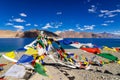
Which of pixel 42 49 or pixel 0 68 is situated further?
pixel 0 68

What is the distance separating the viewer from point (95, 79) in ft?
39.4

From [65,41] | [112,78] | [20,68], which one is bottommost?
[112,78]

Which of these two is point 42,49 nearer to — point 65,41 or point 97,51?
point 65,41

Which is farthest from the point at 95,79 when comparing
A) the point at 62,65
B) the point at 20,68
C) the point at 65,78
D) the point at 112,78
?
the point at 20,68

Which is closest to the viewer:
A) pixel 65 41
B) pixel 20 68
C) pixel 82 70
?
pixel 20 68

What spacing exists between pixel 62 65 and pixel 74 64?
1.59m

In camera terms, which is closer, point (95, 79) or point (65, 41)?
point (65, 41)

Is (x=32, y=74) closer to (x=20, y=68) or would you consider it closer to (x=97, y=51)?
(x=20, y=68)

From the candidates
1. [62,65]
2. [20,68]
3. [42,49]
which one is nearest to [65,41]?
→ [42,49]

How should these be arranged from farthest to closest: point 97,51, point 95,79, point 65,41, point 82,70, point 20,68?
point 82,70, point 95,79, point 65,41, point 97,51, point 20,68

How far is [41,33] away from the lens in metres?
12.8

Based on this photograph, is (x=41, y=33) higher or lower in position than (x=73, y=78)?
higher

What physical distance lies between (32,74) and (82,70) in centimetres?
464

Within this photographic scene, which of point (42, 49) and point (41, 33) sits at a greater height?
point (41, 33)
